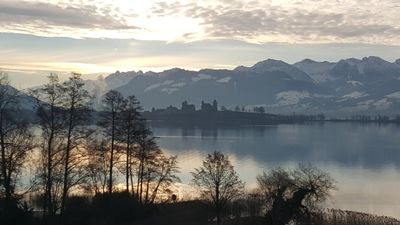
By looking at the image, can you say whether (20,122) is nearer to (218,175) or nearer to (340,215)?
(218,175)

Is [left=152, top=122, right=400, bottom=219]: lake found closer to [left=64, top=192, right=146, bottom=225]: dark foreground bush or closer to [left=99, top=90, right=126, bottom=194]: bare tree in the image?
[left=64, top=192, right=146, bottom=225]: dark foreground bush

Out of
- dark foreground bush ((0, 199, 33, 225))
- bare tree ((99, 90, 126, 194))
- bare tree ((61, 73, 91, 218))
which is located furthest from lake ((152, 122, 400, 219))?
dark foreground bush ((0, 199, 33, 225))

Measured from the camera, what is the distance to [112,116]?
1192 inches

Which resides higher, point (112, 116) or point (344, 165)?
point (112, 116)

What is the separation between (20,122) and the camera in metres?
22.8

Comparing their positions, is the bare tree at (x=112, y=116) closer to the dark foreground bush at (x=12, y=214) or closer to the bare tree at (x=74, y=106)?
the bare tree at (x=74, y=106)

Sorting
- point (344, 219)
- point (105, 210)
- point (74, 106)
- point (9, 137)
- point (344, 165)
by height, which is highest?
point (74, 106)

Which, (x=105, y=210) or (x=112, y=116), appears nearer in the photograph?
(x=105, y=210)

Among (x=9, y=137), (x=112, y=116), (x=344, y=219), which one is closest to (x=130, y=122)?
(x=112, y=116)

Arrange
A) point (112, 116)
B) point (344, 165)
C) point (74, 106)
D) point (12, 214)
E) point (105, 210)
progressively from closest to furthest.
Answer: point (12, 214) → point (74, 106) → point (105, 210) → point (112, 116) → point (344, 165)

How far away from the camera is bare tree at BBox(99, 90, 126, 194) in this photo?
30047 millimetres

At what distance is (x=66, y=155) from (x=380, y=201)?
131ft

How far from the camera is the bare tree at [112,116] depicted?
30.0 metres

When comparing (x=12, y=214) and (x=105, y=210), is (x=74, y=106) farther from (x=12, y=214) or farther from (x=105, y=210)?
(x=105, y=210)
